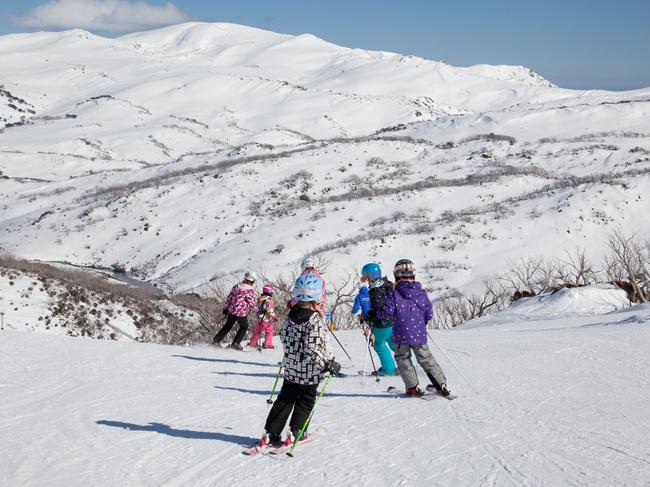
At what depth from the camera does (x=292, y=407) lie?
578cm

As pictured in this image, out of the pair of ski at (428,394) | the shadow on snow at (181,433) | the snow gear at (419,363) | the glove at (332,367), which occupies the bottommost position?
the pair of ski at (428,394)

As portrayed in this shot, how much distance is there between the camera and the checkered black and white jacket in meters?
5.59

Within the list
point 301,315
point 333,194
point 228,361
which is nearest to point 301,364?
point 301,315

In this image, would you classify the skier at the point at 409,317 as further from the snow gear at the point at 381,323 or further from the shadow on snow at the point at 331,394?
the shadow on snow at the point at 331,394

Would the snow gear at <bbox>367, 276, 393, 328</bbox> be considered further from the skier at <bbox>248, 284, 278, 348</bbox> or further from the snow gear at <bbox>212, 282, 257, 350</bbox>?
the snow gear at <bbox>212, 282, 257, 350</bbox>

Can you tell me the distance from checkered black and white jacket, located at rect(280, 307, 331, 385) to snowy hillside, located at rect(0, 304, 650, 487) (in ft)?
2.61

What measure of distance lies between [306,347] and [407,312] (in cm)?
237

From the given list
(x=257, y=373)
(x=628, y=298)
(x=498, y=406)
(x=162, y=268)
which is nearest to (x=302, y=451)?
(x=498, y=406)

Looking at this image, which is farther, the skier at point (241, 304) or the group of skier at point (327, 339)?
the skier at point (241, 304)

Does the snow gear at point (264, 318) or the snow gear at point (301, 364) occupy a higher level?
the snow gear at point (301, 364)

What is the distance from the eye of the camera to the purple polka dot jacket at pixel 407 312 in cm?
754

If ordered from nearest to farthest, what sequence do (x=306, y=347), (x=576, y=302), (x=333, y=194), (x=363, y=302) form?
(x=306, y=347), (x=363, y=302), (x=576, y=302), (x=333, y=194)

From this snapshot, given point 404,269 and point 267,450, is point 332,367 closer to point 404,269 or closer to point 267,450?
point 267,450

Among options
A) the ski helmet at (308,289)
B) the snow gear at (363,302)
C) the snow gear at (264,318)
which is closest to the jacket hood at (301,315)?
the ski helmet at (308,289)
